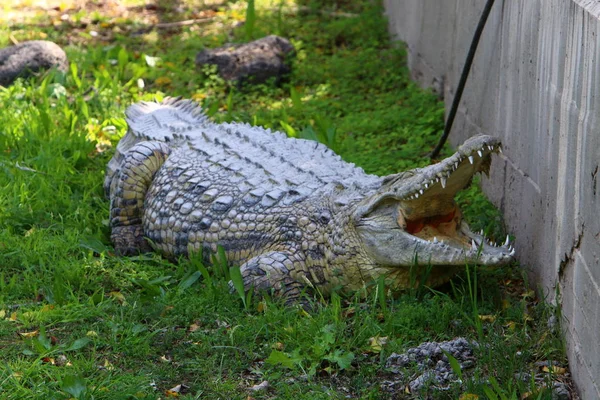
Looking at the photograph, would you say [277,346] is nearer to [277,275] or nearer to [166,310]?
[277,275]

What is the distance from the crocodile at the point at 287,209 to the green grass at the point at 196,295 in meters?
0.17

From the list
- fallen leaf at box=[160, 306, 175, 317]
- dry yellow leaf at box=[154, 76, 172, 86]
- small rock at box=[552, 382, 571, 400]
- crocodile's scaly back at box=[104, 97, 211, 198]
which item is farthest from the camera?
dry yellow leaf at box=[154, 76, 172, 86]

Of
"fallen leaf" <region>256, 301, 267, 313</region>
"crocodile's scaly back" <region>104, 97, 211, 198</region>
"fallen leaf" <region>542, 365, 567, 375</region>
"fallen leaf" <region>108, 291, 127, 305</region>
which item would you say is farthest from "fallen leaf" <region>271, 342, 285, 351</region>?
"crocodile's scaly back" <region>104, 97, 211, 198</region>

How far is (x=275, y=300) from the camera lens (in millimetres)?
4359

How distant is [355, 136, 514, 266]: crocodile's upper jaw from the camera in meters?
3.83

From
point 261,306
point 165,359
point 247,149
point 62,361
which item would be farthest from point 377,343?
point 247,149

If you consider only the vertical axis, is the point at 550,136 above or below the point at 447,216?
above

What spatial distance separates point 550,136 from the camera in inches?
151

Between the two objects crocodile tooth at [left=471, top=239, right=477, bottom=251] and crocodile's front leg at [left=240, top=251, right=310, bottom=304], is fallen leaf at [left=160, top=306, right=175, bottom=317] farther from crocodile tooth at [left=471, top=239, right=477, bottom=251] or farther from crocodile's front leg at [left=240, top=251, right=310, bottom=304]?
crocodile tooth at [left=471, top=239, right=477, bottom=251]

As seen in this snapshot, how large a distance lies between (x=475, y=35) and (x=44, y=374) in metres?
3.49

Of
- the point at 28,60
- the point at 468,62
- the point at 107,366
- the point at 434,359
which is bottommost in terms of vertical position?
the point at 107,366

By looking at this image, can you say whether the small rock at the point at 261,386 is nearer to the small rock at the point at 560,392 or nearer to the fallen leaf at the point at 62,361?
the fallen leaf at the point at 62,361

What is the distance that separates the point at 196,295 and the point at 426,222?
51.9 inches

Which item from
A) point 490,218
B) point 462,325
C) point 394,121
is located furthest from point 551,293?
point 394,121
